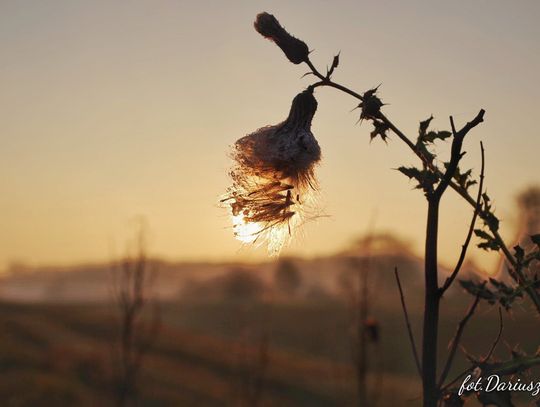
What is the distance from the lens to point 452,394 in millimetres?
2076

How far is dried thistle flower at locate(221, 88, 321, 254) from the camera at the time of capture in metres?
2.53

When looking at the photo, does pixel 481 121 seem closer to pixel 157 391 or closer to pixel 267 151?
pixel 267 151

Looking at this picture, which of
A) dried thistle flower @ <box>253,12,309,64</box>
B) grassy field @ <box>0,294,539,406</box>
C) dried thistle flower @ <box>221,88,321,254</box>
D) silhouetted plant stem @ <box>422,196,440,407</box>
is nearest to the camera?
silhouetted plant stem @ <box>422,196,440,407</box>

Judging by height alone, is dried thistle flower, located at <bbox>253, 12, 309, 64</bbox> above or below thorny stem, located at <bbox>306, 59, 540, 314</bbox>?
above

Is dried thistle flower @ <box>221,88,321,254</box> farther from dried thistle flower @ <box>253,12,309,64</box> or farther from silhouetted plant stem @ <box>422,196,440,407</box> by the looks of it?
silhouetted plant stem @ <box>422,196,440,407</box>

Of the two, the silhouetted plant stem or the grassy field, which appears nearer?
the silhouetted plant stem

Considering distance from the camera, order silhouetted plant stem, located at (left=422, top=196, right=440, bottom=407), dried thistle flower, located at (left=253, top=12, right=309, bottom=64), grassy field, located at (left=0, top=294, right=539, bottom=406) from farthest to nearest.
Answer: grassy field, located at (left=0, top=294, right=539, bottom=406)
dried thistle flower, located at (left=253, top=12, right=309, bottom=64)
silhouetted plant stem, located at (left=422, top=196, right=440, bottom=407)

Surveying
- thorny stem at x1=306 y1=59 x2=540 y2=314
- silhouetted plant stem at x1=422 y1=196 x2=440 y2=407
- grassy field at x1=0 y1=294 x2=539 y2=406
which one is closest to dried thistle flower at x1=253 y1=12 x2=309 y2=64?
thorny stem at x1=306 y1=59 x2=540 y2=314

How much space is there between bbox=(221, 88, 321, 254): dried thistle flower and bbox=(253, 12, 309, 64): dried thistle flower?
0.22 meters

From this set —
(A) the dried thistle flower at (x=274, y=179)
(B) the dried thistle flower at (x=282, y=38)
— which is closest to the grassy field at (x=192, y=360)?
(A) the dried thistle flower at (x=274, y=179)

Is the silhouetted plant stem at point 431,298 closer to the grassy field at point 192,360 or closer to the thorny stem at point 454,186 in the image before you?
the thorny stem at point 454,186

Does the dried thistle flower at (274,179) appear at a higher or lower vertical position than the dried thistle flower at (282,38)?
lower

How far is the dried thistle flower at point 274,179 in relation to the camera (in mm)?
2525

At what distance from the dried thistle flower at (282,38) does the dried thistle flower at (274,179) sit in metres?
0.22
